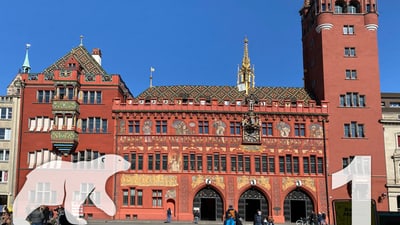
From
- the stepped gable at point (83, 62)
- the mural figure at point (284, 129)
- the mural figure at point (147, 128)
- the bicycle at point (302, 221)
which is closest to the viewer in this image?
the bicycle at point (302, 221)

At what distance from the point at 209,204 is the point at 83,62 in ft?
66.7

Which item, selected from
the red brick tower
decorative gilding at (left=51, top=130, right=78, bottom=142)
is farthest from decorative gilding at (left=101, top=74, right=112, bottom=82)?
the red brick tower

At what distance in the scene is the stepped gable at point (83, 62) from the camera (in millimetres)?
50906

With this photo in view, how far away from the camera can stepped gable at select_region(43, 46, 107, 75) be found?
5091cm

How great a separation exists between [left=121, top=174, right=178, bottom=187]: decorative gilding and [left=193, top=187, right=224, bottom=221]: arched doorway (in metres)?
2.72

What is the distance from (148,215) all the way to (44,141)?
1258 cm

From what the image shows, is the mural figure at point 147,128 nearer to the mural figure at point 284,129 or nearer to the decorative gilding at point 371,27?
the mural figure at point 284,129

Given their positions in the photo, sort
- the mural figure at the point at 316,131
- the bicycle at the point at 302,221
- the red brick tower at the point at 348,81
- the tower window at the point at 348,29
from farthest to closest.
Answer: the tower window at the point at 348,29 → the mural figure at the point at 316,131 → the red brick tower at the point at 348,81 → the bicycle at the point at 302,221

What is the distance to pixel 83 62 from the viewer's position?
5259 centimetres

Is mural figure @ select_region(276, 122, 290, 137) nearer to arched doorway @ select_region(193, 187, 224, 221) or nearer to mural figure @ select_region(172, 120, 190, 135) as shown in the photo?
arched doorway @ select_region(193, 187, 224, 221)

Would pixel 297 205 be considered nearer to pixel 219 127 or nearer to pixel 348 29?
pixel 219 127

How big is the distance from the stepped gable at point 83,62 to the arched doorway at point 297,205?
22.8 meters

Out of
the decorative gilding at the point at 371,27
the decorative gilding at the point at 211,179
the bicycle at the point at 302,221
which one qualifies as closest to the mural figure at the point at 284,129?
the decorative gilding at the point at 211,179

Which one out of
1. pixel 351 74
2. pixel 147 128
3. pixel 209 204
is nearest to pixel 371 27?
pixel 351 74
